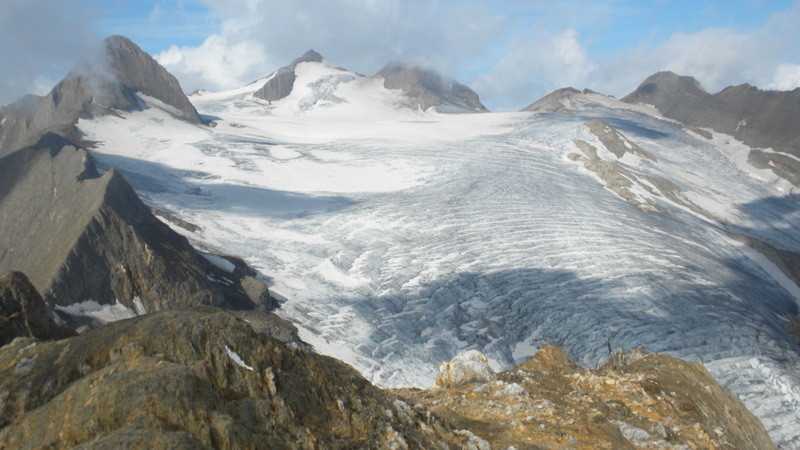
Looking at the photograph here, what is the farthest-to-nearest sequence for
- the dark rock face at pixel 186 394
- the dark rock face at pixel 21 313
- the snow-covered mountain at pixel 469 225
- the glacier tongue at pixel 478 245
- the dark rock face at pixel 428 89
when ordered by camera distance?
1. the dark rock face at pixel 428 89
2. the snow-covered mountain at pixel 469 225
3. the glacier tongue at pixel 478 245
4. the dark rock face at pixel 21 313
5. the dark rock face at pixel 186 394

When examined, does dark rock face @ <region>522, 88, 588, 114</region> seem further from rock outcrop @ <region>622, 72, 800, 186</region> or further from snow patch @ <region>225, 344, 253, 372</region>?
snow patch @ <region>225, 344, 253, 372</region>

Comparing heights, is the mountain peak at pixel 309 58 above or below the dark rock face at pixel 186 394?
above

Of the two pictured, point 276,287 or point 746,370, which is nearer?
point 746,370

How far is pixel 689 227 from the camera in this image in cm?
3216

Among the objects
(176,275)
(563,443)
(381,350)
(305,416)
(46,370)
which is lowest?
(381,350)

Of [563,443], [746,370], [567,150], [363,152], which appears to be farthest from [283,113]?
[563,443]

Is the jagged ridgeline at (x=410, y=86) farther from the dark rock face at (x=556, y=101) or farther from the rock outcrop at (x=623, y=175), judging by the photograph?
the rock outcrop at (x=623, y=175)

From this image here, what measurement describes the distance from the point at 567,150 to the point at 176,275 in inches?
1262

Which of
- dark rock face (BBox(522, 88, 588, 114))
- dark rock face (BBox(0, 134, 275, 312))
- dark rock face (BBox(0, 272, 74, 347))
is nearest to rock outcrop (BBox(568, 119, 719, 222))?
dark rock face (BBox(0, 134, 275, 312))

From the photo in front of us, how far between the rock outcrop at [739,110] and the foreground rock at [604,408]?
5088 centimetres

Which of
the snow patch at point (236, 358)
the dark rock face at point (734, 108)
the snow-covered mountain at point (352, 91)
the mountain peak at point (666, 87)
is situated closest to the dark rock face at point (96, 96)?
the snow-covered mountain at point (352, 91)

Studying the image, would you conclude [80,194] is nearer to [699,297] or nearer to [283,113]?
[699,297]

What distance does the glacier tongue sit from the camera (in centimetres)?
1873

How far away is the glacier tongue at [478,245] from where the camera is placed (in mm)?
18734
